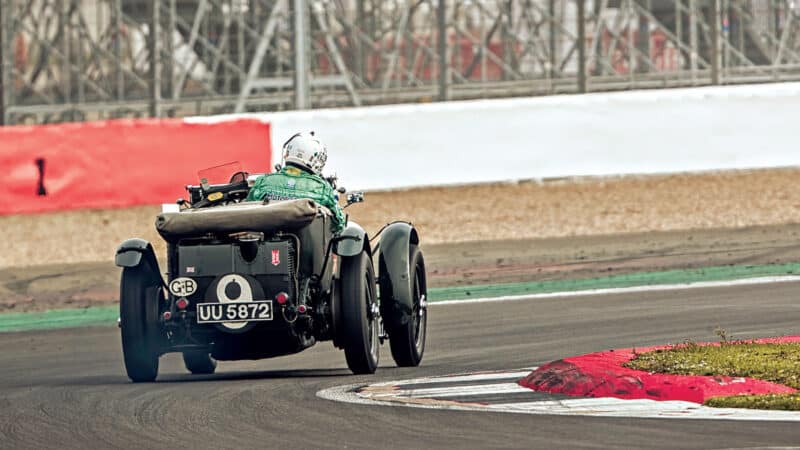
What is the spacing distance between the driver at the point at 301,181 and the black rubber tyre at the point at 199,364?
114cm

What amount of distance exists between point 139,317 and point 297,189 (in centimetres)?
118

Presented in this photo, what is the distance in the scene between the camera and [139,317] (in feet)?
33.7

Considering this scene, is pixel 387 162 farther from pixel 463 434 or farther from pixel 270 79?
pixel 463 434

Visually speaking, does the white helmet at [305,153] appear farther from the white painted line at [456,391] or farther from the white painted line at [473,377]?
the white painted line at [456,391]

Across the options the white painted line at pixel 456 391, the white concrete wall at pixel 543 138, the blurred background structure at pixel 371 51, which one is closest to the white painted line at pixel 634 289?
the white concrete wall at pixel 543 138

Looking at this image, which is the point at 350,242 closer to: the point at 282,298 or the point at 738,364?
the point at 282,298

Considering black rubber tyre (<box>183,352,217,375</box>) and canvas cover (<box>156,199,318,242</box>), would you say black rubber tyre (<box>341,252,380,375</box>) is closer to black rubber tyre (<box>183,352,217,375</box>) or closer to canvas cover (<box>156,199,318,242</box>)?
canvas cover (<box>156,199,318,242</box>)

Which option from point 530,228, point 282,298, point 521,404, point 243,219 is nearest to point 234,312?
point 282,298

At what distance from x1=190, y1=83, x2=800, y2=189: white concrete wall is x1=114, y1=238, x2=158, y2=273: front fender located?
333 inches

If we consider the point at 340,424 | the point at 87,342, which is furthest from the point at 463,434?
the point at 87,342

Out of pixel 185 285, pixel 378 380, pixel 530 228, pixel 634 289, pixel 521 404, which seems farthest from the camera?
pixel 530 228

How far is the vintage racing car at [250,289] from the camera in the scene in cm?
999

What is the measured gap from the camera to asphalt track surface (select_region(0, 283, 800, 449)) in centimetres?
766

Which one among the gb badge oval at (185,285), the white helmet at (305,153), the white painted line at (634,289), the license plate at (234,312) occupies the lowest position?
the white painted line at (634,289)
